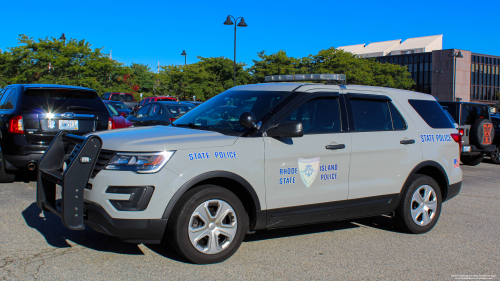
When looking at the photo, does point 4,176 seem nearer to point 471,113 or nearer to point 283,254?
point 283,254

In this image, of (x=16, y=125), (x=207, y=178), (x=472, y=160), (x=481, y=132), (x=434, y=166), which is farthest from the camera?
(x=472, y=160)

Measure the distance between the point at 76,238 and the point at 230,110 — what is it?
2.14 metres

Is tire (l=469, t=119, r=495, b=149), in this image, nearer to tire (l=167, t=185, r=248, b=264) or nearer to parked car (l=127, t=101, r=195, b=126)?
parked car (l=127, t=101, r=195, b=126)

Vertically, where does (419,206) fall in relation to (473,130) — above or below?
below

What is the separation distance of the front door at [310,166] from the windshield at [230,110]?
0.90ft

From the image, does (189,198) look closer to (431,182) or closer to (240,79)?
(431,182)

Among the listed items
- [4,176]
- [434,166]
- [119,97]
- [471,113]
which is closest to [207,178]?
[434,166]

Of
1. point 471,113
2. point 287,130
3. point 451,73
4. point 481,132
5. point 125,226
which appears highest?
point 451,73

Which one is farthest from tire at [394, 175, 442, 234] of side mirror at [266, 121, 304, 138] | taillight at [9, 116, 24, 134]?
taillight at [9, 116, 24, 134]

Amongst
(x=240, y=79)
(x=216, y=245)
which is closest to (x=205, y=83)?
(x=240, y=79)

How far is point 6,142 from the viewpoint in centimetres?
730

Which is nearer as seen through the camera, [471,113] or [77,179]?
[77,179]

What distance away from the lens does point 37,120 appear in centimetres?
734

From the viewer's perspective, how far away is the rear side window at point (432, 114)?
18.4 feet
